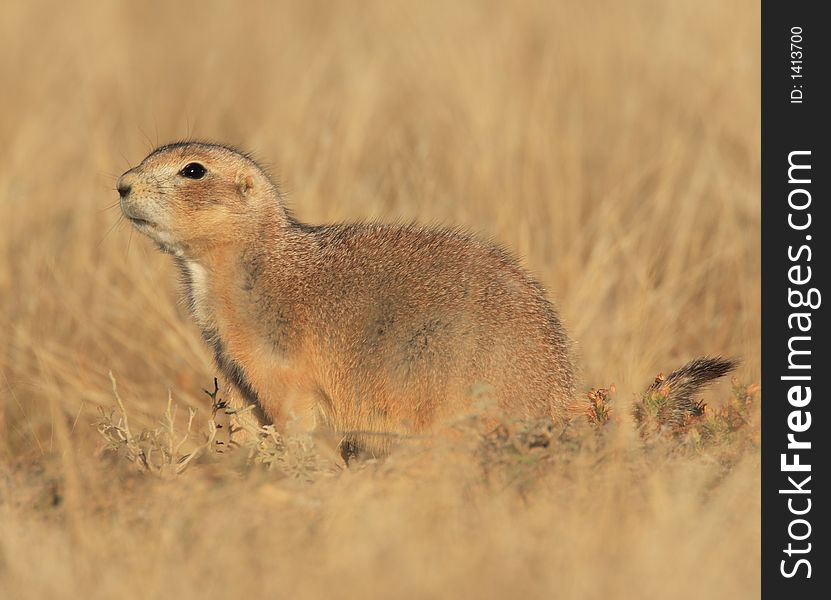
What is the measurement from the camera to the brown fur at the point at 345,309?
189 inches

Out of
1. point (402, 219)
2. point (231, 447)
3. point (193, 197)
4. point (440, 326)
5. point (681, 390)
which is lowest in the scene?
point (231, 447)

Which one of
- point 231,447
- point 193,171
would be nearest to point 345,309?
point 231,447

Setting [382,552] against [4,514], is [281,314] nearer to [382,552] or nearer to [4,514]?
[4,514]

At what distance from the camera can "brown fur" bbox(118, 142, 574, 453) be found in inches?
189

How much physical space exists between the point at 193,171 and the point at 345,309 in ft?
3.03

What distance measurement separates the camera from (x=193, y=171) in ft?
17.5

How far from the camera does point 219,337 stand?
5262 mm

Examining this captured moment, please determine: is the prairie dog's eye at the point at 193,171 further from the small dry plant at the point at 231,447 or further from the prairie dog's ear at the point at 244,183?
the small dry plant at the point at 231,447

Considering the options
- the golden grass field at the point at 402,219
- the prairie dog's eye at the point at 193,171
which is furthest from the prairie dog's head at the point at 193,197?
the golden grass field at the point at 402,219

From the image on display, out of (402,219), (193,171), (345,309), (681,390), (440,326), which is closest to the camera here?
(440,326)

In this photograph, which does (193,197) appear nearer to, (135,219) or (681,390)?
(135,219)

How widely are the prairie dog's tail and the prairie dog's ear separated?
6.26 feet

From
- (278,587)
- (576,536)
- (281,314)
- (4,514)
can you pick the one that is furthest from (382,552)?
(281,314)

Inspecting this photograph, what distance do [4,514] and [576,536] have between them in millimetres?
1916
